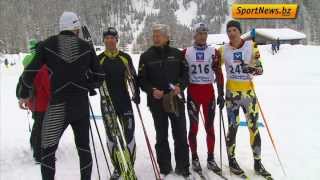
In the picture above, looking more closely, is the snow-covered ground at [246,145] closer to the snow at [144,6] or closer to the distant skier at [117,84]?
the distant skier at [117,84]

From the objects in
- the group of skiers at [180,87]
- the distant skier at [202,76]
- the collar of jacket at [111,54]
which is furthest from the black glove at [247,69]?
the collar of jacket at [111,54]

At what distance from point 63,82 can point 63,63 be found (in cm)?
21

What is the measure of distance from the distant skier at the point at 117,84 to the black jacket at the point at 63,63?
0.83m

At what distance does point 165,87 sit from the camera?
17.4 feet

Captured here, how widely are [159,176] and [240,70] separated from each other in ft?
6.08

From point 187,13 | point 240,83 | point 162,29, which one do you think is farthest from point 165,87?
point 187,13

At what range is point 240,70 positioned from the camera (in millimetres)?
5406

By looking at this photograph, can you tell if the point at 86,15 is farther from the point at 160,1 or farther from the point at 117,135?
the point at 117,135

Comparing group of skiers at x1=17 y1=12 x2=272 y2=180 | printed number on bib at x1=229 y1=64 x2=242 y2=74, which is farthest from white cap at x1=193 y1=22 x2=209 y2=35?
printed number on bib at x1=229 y1=64 x2=242 y2=74

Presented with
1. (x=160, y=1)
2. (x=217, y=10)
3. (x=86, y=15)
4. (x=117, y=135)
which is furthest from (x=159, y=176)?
(x=160, y=1)

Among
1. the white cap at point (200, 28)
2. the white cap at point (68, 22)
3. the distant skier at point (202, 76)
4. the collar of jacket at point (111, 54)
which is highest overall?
the white cap at point (68, 22)

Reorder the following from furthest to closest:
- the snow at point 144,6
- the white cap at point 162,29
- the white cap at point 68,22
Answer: the snow at point 144,6, the white cap at point 162,29, the white cap at point 68,22

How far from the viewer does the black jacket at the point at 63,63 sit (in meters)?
4.15

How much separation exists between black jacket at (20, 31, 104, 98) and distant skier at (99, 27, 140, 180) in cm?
83
